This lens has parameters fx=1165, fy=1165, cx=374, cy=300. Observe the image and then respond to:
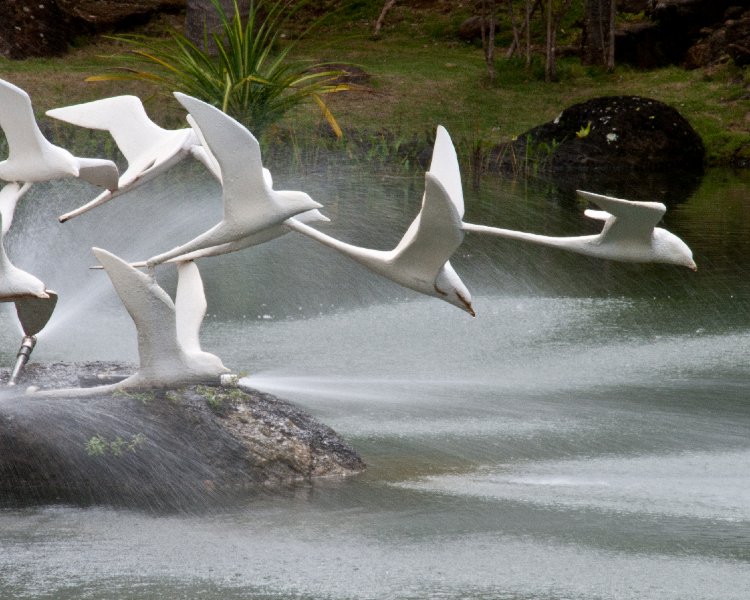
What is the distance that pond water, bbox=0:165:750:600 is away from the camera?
286cm

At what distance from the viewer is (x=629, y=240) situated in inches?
121

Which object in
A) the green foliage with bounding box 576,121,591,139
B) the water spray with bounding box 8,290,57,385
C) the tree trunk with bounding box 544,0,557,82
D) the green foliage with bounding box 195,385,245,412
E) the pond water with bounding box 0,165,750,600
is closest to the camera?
the pond water with bounding box 0,165,750,600

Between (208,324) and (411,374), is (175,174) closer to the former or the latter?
(208,324)

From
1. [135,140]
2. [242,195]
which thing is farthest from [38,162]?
[242,195]

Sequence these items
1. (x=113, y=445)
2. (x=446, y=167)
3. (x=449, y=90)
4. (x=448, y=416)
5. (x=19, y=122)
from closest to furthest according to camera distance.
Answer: (x=446, y=167), (x=113, y=445), (x=19, y=122), (x=448, y=416), (x=449, y=90)

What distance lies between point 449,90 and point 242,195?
1224 cm

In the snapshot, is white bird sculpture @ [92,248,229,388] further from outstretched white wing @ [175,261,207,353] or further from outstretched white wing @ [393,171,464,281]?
outstretched white wing @ [393,171,464,281]

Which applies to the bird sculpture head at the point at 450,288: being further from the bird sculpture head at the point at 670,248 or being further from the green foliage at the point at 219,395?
the green foliage at the point at 219,395

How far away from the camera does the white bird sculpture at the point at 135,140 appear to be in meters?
3.66

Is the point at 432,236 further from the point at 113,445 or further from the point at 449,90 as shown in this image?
the point at 449,90

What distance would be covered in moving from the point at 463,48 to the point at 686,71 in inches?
133

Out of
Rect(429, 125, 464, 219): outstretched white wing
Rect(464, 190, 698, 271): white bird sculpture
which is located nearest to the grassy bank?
Rect(429, 125, 464, 219): outstretched white wing

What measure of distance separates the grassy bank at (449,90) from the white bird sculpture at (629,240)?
871 centimetres

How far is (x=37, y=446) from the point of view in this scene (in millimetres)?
3449
